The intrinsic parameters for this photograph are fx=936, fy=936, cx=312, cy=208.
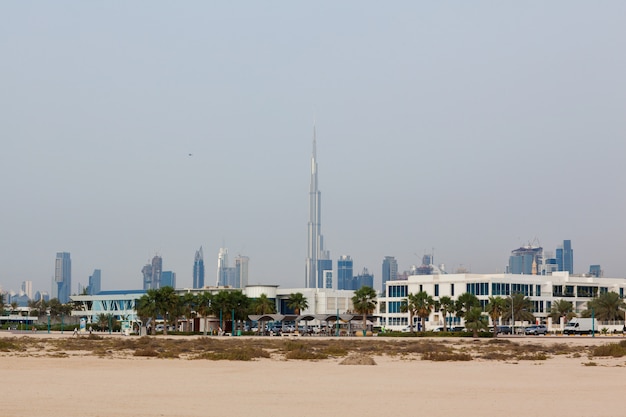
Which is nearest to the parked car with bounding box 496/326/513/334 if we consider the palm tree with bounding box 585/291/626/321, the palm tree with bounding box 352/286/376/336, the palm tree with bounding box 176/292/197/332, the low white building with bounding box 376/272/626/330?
the low white building with bounding box 376/272/626/330

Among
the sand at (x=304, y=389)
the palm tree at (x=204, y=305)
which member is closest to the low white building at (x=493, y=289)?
the palm tree at (x=204, y=305)

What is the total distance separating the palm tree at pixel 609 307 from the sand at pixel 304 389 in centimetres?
10817

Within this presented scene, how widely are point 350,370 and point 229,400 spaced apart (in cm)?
1658

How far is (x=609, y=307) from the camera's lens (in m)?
156

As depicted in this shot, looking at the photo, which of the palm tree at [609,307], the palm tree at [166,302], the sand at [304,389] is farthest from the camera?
the palm tree at [609,307]

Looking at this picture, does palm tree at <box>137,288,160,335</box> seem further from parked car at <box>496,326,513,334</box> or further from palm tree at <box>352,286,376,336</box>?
parked car at <box>496,326,513,334</box>

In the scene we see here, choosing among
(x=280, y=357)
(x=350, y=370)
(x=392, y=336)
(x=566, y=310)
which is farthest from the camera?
(x=566, y=310)

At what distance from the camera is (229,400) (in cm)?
2919

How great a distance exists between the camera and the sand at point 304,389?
26.4 m

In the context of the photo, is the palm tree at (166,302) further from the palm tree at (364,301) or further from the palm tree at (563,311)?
the palm tree at (563,311)

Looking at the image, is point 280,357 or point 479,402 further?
point 280,357

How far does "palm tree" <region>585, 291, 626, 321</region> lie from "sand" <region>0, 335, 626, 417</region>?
108173 mm

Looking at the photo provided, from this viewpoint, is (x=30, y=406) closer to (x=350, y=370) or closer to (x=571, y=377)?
(x=350, y=370)

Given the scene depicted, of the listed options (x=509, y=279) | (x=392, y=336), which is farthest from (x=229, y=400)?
(x=509, y=279)
